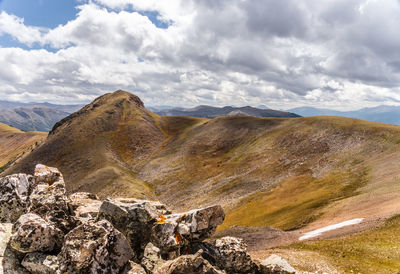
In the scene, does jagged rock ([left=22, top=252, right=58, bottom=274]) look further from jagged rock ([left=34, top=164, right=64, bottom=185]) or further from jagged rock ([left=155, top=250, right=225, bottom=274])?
jagged rock ([left=34, top=164, right=64, bottom=185])

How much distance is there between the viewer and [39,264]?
39.1ft

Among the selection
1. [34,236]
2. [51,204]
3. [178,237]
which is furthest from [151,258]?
[51,204]

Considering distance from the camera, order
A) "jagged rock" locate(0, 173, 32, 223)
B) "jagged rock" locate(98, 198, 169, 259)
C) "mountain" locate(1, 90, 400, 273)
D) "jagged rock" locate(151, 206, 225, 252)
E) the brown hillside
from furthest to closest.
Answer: the brown hillside < "mountain" locate(1, 90, 400, 273) < "jagged rock" locate(98, 198, 169, 259) < "jagged rock" locate(151, 206, 225, 252) < "jagged rock" locate(0, 173, 32, 223)

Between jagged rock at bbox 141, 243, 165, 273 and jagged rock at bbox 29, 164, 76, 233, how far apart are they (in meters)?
5.42

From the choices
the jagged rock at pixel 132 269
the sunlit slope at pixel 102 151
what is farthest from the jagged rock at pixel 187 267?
the sunlit slope at pixel 102 151

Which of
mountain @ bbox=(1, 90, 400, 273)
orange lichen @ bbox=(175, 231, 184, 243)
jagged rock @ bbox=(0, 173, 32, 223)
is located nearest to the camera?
jagged rock @ bbox=(0, 173, 32, 223)

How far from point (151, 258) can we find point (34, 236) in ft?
24.1

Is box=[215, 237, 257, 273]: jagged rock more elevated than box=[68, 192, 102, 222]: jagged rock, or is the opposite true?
box=[68, 192, 102, 222]: jagged rock

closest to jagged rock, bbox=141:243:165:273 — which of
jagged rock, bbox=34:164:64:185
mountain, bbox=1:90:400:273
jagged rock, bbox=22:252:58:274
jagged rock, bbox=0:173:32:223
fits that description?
jagged rock, bbox=22:252:58:274

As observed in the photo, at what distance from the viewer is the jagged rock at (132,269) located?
13109 mm

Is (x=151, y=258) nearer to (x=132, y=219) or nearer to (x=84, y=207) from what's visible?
(x=132, y=219)

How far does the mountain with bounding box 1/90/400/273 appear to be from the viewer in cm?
3681

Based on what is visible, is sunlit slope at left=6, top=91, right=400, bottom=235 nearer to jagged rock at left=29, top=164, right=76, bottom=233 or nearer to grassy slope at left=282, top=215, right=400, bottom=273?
grassy slope at left=282, top=215, right=400, bottom=273

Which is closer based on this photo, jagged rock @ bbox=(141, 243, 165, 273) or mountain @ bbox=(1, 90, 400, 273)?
jagged rock @ bbox=(141, 243, 165, 273)
